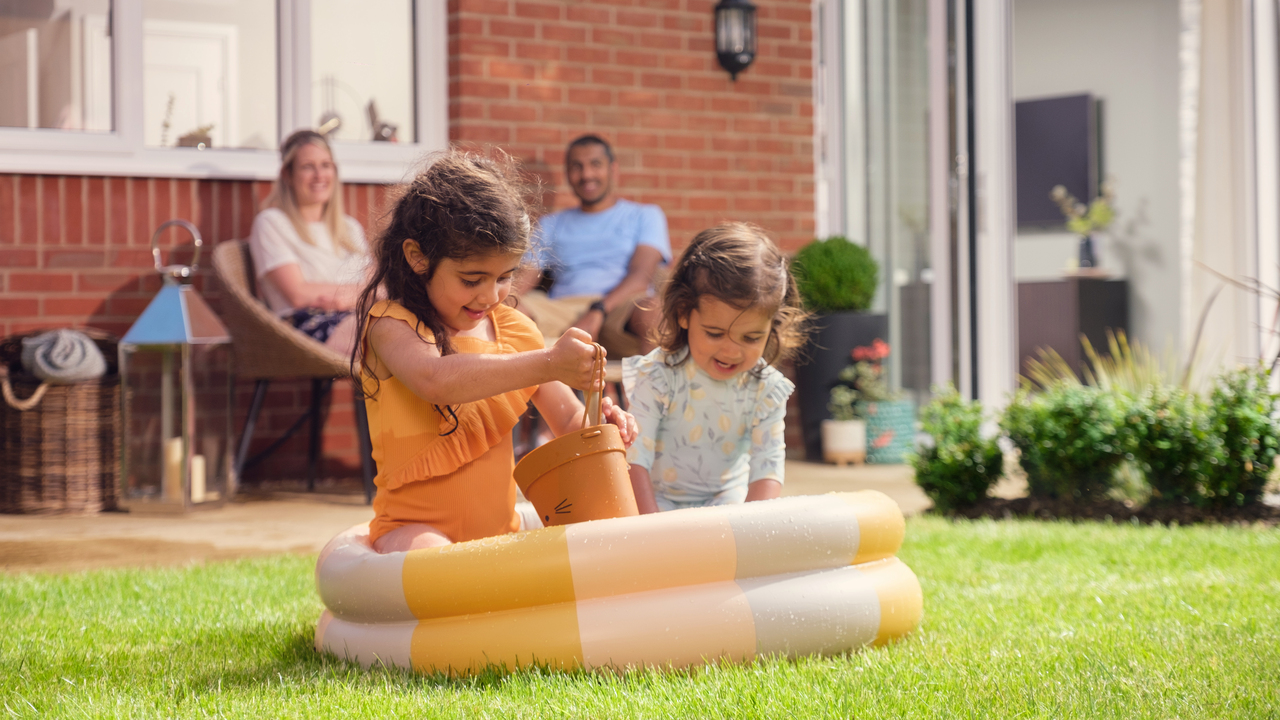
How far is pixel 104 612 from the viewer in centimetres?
242

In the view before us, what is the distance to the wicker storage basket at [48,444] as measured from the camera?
4066 mm

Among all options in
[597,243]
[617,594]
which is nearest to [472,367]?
[617,594]

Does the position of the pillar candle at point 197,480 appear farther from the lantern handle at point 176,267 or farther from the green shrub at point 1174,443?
the green shrub at point 1174,443

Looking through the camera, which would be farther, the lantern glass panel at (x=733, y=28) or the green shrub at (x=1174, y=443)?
the lantern glass panel at (x=733, y=28)

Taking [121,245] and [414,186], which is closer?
[414,186]

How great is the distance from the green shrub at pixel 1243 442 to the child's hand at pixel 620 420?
2.15m

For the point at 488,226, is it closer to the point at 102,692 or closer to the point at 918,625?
the point at 102,692

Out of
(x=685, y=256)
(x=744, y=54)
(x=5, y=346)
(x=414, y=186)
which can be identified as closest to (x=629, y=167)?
(x=744, y=54)

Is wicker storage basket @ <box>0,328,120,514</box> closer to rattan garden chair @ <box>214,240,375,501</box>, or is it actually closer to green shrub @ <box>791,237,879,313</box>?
rattan garden chair @ <box>214,240,375,501</box>

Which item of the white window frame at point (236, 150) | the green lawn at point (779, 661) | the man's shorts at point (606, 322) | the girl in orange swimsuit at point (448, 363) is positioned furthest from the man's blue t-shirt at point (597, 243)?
the girl in orange swimsuit at point (448, 363)

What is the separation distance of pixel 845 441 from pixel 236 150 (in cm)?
300

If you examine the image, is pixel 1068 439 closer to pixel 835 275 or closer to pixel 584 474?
pixel 835 275

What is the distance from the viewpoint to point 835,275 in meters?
5.66

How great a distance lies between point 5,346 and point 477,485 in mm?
2852
